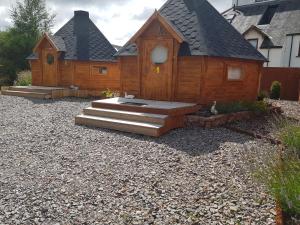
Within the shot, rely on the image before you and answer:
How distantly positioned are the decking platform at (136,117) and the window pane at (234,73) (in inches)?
80.6

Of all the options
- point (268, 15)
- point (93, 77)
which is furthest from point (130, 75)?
point (268, 15)

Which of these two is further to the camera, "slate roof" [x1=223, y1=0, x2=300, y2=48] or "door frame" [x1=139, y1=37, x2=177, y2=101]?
"slate roof" [x1=223, y1=0, x2=300, y2=48]

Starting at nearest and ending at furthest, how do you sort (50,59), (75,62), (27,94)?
(27,94), (75,62), (50,59)

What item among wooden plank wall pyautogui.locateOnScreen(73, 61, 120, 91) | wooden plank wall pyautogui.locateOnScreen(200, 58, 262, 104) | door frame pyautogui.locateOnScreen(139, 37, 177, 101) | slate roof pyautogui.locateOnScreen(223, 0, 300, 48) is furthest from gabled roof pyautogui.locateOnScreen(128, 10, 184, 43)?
slate roof pyautogui.locateOnScreen(223, 0, 300, 48)

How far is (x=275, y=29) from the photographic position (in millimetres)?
21844

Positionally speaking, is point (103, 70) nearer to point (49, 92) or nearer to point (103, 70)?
point (103, 70)

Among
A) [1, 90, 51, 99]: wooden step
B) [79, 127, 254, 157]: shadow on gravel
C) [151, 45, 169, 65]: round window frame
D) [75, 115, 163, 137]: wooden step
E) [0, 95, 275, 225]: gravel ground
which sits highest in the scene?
[151, 45, 169, 65]: round window frame

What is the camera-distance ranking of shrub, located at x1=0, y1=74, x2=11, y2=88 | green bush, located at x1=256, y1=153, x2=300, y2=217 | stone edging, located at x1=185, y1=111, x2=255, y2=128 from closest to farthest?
green bush, located at x1=256, y1=153, x2=300, y2=217, stone edging, located at x1=185, y1=111, x2=255, y2=128, shrub, located at x1=0, y1=74, x2=11, y2=88

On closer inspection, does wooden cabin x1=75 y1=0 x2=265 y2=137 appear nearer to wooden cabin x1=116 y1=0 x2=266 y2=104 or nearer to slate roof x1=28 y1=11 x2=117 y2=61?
wooden cabin x1=116 y1=0 x2=266 y2=104

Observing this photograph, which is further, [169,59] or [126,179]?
[169,59]

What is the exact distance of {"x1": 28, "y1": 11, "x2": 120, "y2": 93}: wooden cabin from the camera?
16.3 metres

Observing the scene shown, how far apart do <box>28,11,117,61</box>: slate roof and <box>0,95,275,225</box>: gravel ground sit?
904cm

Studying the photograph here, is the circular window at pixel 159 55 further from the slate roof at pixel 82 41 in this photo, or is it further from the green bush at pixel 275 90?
the green bush at pixel 275 90

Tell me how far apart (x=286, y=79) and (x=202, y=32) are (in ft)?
35.9
